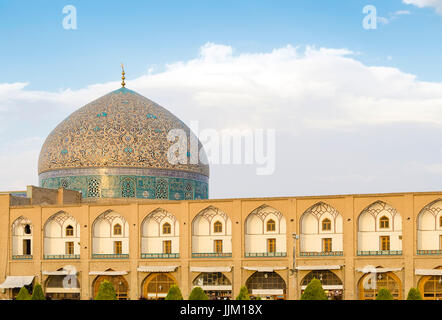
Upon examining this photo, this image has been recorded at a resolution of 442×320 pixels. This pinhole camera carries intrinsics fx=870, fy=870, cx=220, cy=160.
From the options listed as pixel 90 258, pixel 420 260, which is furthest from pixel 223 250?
pixel 420 260

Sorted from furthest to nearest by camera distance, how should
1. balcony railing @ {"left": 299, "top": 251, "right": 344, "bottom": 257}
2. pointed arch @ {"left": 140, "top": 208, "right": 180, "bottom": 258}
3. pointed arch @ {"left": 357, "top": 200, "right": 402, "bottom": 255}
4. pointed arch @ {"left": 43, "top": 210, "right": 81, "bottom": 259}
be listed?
pointed arch @ {"left": 43, "top": 210, "right": 81, "bottom": 259} < pointed arch @ {"left": 140, "top": 208, "right": 180, "bottom": 258} < balcony railing @ {"left": 299, "top": 251, "right": 344, "bottom": 257} < pointed arch @ {"left": 357, "top": 200, "right": 402, "bottom": 255}

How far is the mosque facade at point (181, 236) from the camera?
3803 cm

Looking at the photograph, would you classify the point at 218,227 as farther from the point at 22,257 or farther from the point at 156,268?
the point at 22,257

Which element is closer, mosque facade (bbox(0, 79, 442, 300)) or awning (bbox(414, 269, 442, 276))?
awning (bbox(414, 269, 442, 276))

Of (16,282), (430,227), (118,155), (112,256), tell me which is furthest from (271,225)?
(16,282)

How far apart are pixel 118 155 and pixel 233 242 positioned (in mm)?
9523

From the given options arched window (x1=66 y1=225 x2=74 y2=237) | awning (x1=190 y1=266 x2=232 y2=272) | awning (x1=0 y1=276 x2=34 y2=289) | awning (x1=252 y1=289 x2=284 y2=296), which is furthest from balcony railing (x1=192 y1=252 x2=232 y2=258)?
awning (x1=0 y1=276 x2=34 y2=289)

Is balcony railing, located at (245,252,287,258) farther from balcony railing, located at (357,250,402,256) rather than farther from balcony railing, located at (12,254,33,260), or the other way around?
balcony railing, located at (12,254,33,260)

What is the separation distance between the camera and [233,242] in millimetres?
39969

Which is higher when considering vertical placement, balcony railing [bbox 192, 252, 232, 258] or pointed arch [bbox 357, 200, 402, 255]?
pointed arch [bbox 357, 200, 402, 255]

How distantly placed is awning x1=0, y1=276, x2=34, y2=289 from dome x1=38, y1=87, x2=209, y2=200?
5.80 metres

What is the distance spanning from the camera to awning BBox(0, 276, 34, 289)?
4191 cm

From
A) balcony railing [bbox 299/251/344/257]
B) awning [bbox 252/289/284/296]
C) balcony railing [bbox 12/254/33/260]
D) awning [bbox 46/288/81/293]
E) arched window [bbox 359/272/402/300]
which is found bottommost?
awning [bbox 46/288/81/293]
